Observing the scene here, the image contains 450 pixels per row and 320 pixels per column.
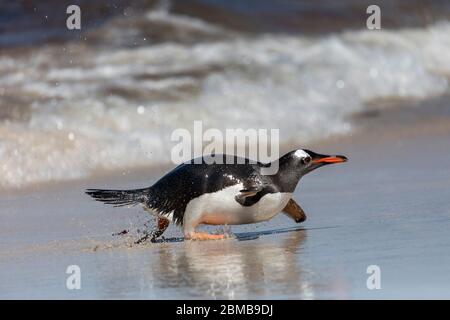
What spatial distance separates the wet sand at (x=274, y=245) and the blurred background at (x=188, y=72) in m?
1.04

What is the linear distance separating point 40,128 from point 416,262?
5791 millimetres

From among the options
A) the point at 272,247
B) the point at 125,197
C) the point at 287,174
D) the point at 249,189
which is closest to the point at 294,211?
the point at 287,174

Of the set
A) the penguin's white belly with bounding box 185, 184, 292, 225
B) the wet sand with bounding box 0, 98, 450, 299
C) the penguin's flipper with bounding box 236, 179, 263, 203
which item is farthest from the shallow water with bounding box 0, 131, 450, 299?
the penguin's flipper with bounding box 236, 179, 263, 203

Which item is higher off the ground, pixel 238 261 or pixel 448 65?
pixel 448 65

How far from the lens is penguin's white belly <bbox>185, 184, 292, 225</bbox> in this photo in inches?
289

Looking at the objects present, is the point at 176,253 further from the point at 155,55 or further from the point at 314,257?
the point at 155,55

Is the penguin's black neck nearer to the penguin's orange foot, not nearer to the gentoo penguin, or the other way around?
the gentoo penguin

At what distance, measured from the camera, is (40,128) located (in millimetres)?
11180

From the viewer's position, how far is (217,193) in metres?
7.33

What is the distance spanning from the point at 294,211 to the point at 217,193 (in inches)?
27.5

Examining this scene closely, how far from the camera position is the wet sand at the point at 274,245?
5840mm

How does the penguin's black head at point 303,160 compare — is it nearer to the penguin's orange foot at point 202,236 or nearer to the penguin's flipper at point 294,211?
the penguin's flipper at point 294,211

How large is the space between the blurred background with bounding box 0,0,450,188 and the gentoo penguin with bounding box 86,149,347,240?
9.24ft

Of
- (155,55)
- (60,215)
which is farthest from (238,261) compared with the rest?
(155,55)
